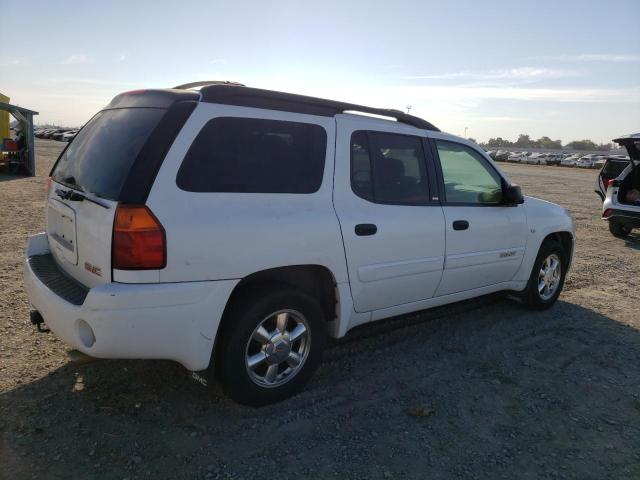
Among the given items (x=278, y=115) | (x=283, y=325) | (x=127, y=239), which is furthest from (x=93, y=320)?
(x=278, y=115)

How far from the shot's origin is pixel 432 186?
4.03m

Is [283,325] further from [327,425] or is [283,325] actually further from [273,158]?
[273,158]

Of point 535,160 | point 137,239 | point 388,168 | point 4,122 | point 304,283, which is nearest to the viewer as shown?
point 137,239

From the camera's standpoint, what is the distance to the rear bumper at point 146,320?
2559mm

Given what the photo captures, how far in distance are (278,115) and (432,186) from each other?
A: 4.97ft

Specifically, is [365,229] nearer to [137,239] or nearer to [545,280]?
[137,239]

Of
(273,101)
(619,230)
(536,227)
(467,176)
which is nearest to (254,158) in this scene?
(273,101)

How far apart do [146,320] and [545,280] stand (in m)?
4.27

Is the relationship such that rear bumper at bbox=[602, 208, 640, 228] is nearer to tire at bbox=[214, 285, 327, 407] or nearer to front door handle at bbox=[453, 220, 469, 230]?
front door handle at bbox=[453, 220, 469, 230]

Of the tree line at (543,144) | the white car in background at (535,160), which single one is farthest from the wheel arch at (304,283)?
the tree line at (543,144)

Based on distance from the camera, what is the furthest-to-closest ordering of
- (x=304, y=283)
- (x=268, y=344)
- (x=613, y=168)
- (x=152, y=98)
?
(x=613, y=168), (x=304, y=283), (x=268, y=344), (x=152, y=98)

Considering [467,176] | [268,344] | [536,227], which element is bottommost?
[268,344]

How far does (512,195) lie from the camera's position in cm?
450

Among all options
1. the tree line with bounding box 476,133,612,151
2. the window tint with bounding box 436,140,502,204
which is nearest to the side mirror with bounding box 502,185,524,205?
the window tint with bounding box 436,140,502,204
